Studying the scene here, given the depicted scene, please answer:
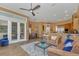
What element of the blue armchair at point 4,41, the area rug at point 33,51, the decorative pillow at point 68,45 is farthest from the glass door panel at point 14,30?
the decorative pillow at point 68,45

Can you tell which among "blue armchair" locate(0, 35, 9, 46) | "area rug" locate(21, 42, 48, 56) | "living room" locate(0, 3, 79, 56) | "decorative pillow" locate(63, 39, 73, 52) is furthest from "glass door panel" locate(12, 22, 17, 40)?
"decorative pillow" locate(63, 39, 73, 52)

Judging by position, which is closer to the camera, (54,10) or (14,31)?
(54,10)

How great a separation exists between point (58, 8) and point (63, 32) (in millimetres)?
861

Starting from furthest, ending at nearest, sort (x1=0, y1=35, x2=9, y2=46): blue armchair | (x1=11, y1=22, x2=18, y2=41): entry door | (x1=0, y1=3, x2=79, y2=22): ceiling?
(x1=11, y1=22, x2=18, y2=41): entry door → (x1=0, y1=35, x2=9, y2=46): blue armchair → (x1=0, y1=3, x2=79, y2=22): ceiling

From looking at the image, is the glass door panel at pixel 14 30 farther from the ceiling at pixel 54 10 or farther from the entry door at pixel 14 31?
the ceiling at pixel 54 10

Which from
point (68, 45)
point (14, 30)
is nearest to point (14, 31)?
point (14, 30)

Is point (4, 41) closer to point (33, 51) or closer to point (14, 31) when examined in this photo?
point (14, 31)

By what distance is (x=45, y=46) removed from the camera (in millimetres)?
3678

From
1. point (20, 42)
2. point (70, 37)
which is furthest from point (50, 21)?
point (20, 42)

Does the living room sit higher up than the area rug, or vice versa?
the living room

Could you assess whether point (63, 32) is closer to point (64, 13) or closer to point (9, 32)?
point (64, 13)

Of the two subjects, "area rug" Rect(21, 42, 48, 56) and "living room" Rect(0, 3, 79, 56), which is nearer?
"living room" Rect(0, 3, 79, 56)

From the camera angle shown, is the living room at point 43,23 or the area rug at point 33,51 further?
the area rug at point 33,51

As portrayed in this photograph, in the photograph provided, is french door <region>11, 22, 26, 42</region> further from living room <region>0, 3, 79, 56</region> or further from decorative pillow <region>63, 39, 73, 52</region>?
decorative pillow <region>63, 39, 73, 52</region>
